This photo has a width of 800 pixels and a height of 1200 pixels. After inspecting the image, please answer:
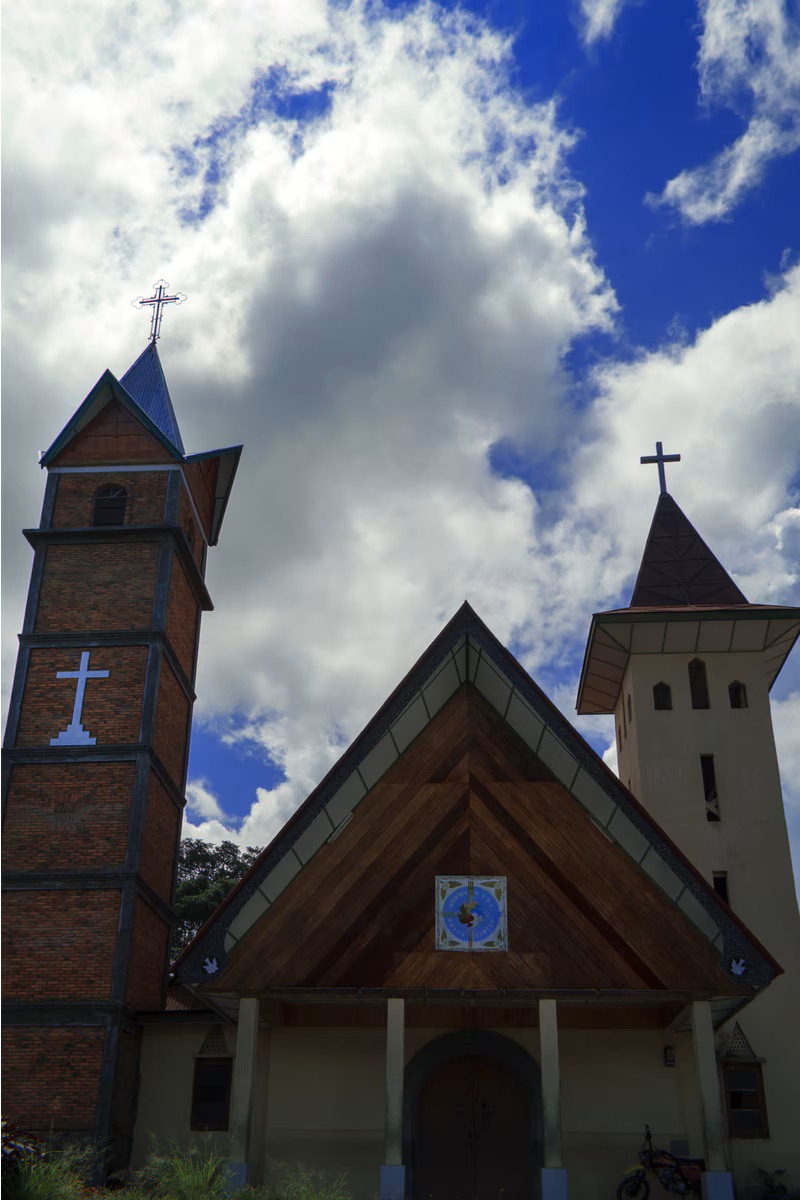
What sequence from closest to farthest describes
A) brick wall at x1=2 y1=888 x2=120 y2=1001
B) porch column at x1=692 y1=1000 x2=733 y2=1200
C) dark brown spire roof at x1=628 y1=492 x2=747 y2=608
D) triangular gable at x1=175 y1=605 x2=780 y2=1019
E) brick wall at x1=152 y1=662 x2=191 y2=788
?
1. porch column at x1=692 y1=1000 x2=733 y2=1200
2. triangular gable at x1=175 y1=605 x2=780 y2=1019
3. brick wall at x1=2 y1=888 x2=120 y2=1001
4. brick wall at x1=152 y1=662 x2=191 y2=788
5. dark brown spire roof at x1=628 y1=492 x2=747 y2=608

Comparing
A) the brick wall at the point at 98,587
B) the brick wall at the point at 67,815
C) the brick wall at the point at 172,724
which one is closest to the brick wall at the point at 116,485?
the brick wall at the point at 98,587

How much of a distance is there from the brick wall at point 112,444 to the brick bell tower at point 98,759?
3cm

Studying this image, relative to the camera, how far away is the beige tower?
72.1ft

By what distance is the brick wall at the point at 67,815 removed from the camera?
66.6ft

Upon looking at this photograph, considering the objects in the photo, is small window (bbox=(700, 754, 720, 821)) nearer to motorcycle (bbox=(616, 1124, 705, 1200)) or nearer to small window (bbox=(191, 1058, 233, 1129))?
motorcycle (bbox=(616, 1124, 705, 1200))

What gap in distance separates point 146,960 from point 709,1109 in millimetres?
10513

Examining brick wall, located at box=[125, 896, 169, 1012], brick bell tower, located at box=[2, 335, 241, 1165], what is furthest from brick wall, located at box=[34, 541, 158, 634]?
brick wall, located at box=[125, 896, 169, 1012]

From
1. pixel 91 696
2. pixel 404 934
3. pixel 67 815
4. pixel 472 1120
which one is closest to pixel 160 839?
pixel 67 815

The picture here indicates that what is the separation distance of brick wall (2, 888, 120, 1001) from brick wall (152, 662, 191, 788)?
3287mm

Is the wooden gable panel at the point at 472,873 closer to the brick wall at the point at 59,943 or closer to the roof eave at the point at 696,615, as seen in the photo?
the brick wall at the point at 59,943

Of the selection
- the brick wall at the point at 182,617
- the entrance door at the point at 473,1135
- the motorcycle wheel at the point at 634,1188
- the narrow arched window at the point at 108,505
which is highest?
the narrow arched window at the point at 108,505

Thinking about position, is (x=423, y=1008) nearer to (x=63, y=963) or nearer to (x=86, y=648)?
(x=63, y=963)

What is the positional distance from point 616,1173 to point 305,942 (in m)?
6.41

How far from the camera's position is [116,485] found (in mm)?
24203
